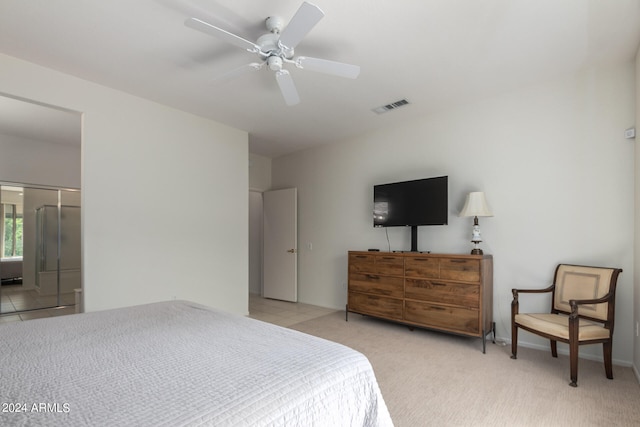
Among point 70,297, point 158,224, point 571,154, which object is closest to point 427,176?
point 571,154

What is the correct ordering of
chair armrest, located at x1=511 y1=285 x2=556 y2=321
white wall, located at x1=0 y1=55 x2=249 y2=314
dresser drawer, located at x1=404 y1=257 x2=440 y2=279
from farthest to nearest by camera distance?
dresser drawer, located at x1=404 y1=257 x2=440 y2=279 < white wall, located at x1=0 y1=55 x2=249 y2=314 < chair armrest, located at x1=511 y1=285 x2=556 y2=321

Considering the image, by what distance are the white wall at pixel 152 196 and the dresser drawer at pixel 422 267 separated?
7.68ft

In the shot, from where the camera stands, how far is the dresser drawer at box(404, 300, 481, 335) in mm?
3109

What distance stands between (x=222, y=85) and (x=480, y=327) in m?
3.56

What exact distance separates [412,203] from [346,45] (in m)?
2.05

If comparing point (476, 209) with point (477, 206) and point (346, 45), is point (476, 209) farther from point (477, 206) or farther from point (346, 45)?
point (346, 45)

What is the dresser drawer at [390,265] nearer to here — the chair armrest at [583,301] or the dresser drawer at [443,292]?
the dresser drawer at [443,292]

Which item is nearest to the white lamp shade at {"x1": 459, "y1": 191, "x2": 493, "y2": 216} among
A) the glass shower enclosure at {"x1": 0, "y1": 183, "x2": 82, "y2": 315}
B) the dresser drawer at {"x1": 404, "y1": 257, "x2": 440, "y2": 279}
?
the dresser drawer at {"x1": 404, "y1": 257, "x2": 440, "y2": 279}

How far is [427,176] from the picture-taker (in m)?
4.02

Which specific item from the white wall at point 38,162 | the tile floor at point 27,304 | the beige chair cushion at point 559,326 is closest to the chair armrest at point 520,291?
the beige chair cushion at point 559,326

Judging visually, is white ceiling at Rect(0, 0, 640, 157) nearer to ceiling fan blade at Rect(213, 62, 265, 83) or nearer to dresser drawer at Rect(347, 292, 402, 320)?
ceiling fan blade at Rect(213, 62, 265, 83)

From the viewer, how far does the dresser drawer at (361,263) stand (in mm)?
3984

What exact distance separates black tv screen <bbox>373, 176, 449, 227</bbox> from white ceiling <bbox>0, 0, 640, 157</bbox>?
975 mm

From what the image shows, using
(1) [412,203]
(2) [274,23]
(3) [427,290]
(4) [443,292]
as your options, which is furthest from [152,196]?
(4) [443,292]
